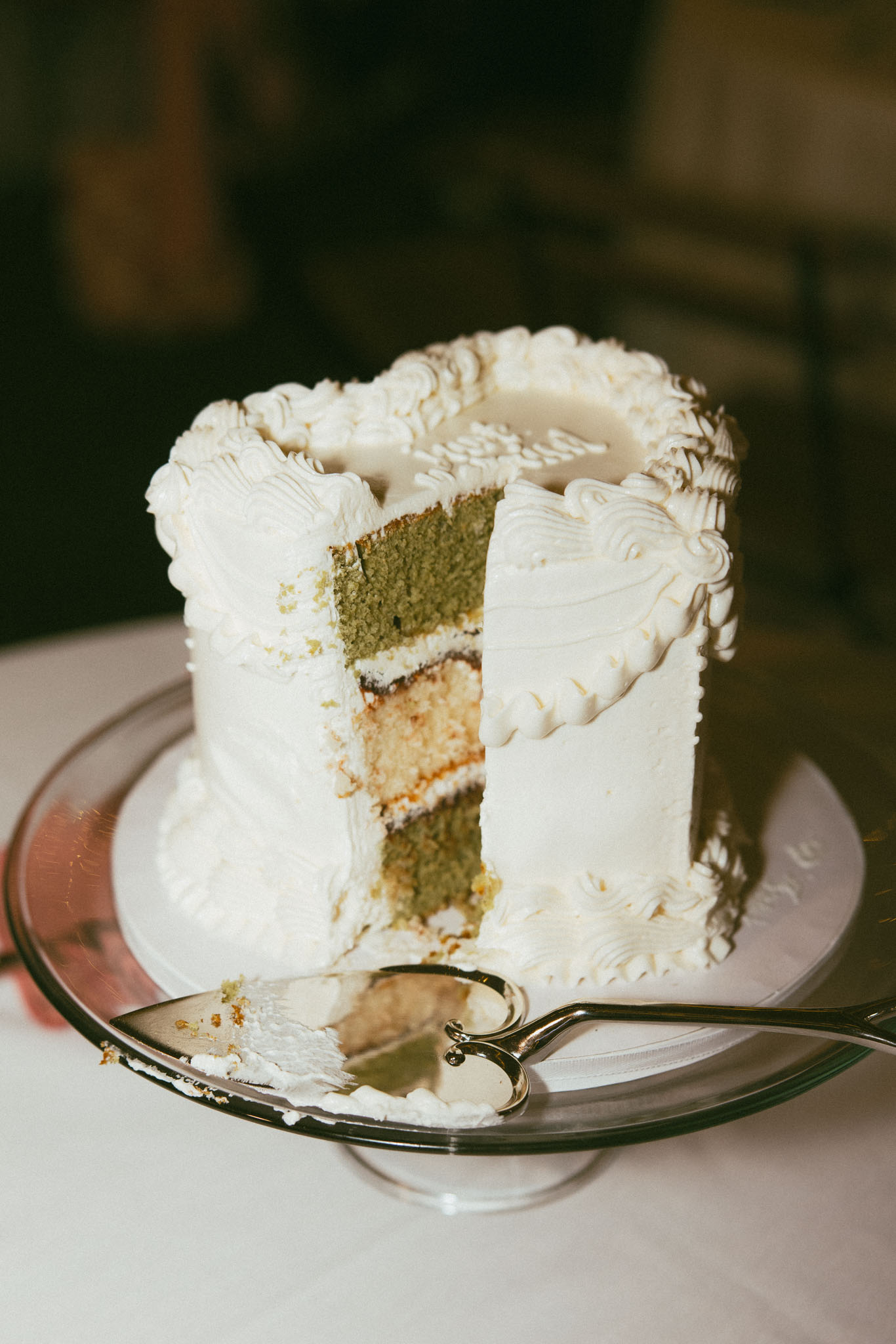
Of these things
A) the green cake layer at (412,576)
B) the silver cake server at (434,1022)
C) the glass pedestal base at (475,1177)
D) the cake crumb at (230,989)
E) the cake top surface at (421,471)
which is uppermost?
the cake top surface at (421,471)

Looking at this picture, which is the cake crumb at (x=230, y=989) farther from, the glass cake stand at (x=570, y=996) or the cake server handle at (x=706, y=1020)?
the cake server handle at (x=706, y=1020)

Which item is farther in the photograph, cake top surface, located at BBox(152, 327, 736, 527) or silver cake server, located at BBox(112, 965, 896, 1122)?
cake top surface, located at BBox(152, 327, 736, 527)

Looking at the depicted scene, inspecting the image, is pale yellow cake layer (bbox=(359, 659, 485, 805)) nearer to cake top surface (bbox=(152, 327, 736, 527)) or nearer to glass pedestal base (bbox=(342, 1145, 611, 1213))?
cake top surface (bbox=(152, 327, 736, 527))

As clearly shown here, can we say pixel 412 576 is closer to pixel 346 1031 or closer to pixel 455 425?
pixel 455 425

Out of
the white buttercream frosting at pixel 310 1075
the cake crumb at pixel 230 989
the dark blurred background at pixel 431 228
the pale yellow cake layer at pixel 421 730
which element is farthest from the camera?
the dark blurred background at pixel 431 228

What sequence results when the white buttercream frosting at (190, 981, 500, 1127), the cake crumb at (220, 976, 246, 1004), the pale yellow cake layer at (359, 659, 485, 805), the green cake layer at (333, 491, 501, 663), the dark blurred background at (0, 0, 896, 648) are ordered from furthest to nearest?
1. the dark blurred background at (0, 0, 896, 648)
2. the pale yellow cake layer at (359, 659, 485, 805)
3. the green cake layer at (333, 491, 501, 663)
4. the cake crumb at (220, 976, 246, 1004)
5. the white buttercream frosting at (190, 981, 500, 1127)

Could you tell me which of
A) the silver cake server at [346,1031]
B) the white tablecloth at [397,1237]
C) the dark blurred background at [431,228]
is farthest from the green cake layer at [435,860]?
the dark blurred background at [431,228]

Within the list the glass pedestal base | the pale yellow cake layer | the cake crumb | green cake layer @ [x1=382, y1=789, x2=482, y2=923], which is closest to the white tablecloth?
the glass pedestal base
